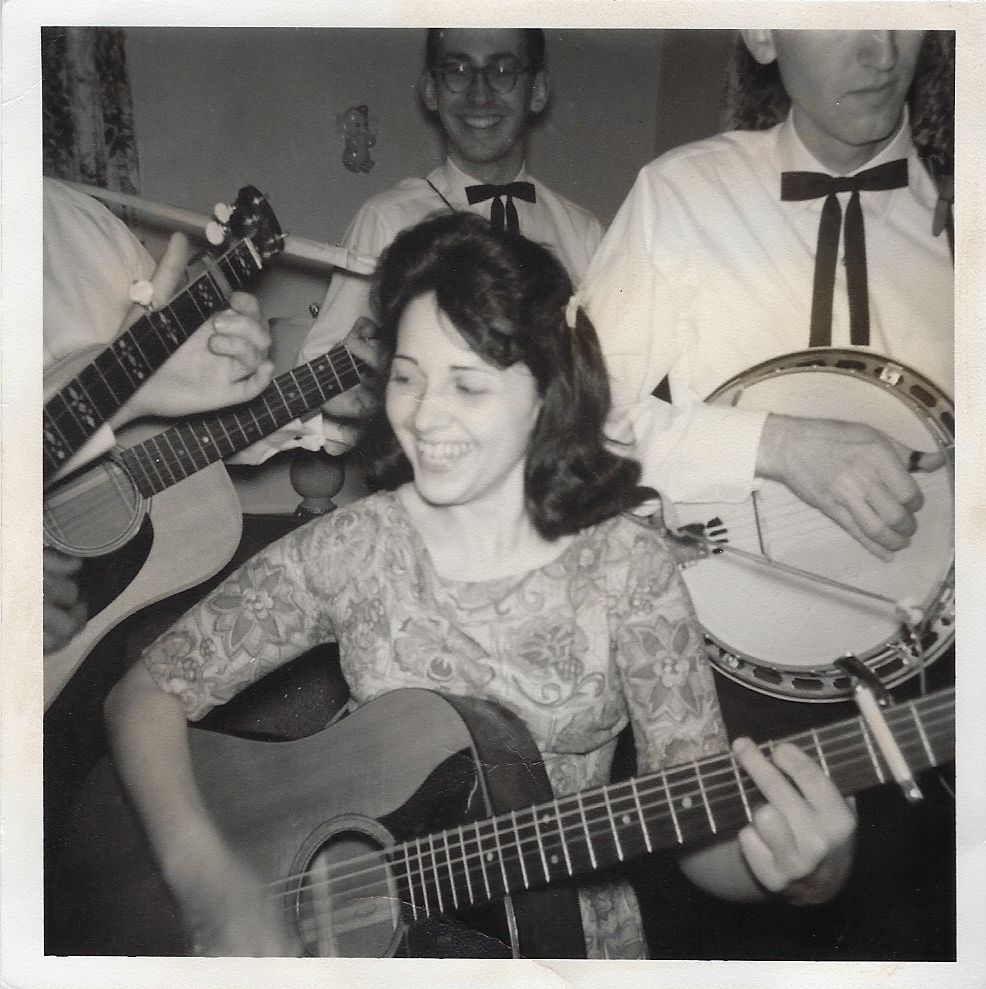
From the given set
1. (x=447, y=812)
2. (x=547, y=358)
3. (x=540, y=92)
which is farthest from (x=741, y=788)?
(x=540, y=92)

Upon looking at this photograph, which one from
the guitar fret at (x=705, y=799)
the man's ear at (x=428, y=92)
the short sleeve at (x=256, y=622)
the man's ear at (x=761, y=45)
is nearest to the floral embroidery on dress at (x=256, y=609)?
the short sleeve at (x=256, y=622)

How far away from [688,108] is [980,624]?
0.79 meters

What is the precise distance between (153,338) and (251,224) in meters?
0.21

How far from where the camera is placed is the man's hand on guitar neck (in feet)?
4.57

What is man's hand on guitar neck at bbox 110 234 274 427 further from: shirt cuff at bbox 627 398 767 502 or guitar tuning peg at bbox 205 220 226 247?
shirt cuff at bbox 627 398 767 502

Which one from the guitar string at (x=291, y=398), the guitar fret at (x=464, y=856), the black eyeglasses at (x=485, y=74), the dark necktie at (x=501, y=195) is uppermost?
the black eyeglasses at (x=485, y=74)

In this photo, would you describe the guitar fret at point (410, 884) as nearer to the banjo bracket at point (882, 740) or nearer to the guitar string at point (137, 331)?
the banjo bracket at point (882, 740)

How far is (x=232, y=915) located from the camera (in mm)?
1346

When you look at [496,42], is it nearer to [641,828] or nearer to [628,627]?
[628,627]

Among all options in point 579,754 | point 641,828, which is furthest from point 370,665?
point 641,828

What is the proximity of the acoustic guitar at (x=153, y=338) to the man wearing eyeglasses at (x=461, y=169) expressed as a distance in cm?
12

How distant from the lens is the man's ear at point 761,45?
1351 mm

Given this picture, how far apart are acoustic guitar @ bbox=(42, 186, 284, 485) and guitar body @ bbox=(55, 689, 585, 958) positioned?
18.1 inches

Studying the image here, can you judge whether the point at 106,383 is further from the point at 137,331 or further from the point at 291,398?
the point at 291,398
